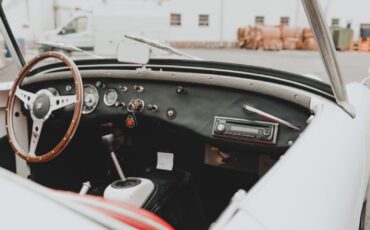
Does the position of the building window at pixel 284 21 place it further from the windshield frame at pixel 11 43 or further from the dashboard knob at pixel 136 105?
the dashboard knob at pixel 136 105

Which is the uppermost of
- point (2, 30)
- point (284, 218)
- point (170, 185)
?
point (2, 30)

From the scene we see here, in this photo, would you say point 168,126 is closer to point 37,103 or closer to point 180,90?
point 180,90

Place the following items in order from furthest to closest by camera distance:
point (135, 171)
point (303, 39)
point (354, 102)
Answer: point (303, 39) → point (135, 171) → point (354, 102)

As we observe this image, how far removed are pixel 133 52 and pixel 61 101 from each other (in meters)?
0.50

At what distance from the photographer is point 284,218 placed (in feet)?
2.96

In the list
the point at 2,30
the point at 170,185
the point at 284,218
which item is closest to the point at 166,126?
the point at 170,185

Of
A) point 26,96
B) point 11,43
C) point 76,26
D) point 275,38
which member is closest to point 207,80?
point 26,96

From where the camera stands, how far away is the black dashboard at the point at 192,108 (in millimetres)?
2029

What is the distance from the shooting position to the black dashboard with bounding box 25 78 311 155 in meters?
2.03

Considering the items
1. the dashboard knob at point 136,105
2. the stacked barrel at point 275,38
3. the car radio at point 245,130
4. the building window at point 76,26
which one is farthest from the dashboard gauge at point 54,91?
the stacked barrel at point 275,38

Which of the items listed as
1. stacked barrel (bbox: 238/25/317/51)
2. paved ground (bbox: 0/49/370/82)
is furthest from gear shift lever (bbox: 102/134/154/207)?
stacked barrel (bbox: 238/25/317/51)

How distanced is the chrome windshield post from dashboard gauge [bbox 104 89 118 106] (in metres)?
1.38

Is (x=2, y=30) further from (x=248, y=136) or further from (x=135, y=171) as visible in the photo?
(x=248, y=136)

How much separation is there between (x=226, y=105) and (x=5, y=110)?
1.40 meters
